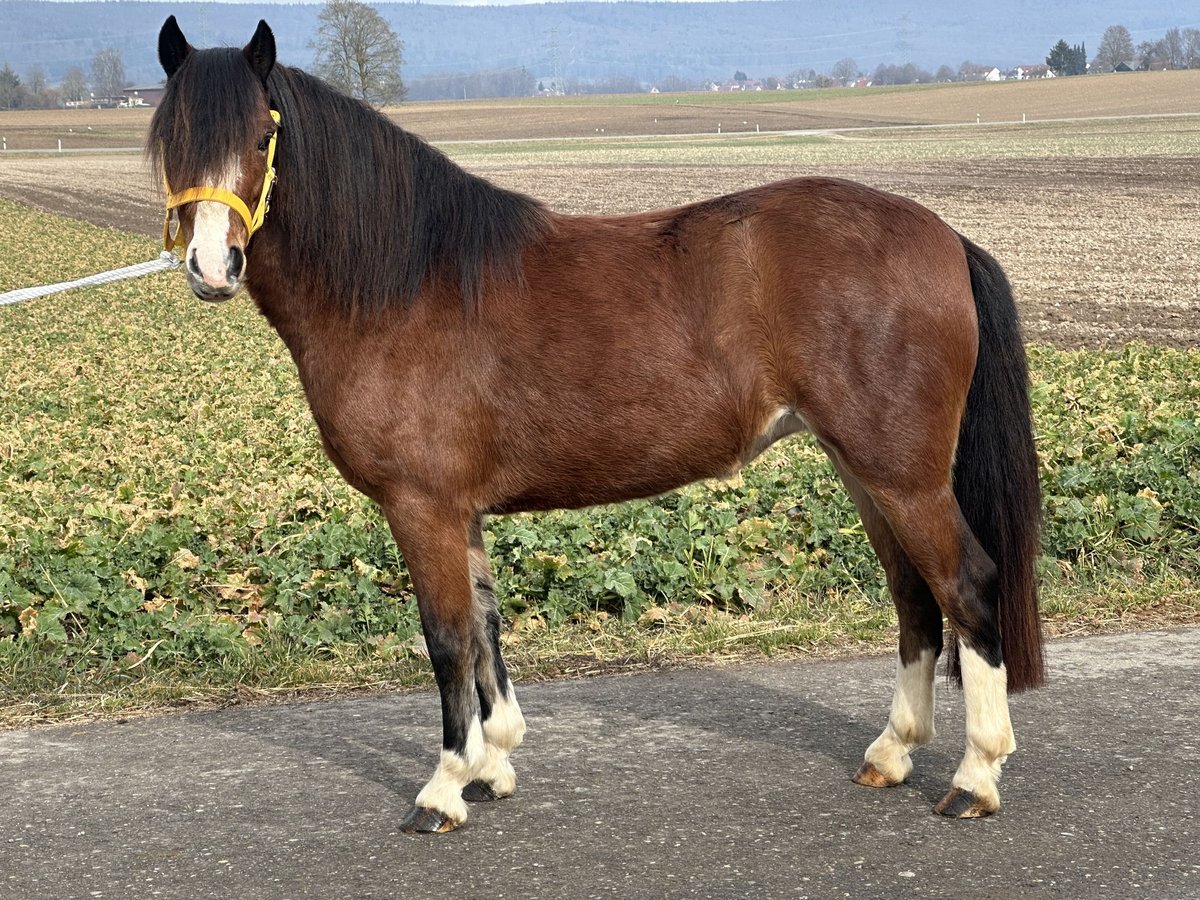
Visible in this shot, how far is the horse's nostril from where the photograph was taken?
12.8 feet

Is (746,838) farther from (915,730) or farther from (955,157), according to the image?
(955,157)

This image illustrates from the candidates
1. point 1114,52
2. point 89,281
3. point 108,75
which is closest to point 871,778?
point 89,281

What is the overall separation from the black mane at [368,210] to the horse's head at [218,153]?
0.19 feet

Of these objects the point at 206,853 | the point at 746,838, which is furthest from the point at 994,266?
the point at 206,853

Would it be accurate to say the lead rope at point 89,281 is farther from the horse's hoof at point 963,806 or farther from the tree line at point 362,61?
the horse's hoof at point 963,806

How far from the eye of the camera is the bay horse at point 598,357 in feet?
13.4

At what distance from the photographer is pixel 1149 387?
10.0 metres

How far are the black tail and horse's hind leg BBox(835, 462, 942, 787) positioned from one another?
9.7 inches

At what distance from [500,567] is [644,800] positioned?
2.56 meters

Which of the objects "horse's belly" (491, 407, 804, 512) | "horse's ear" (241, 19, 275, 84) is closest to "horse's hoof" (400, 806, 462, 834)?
"horse's belly" (491, 407, 804, 512)

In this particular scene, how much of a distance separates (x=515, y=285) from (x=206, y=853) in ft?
6.39

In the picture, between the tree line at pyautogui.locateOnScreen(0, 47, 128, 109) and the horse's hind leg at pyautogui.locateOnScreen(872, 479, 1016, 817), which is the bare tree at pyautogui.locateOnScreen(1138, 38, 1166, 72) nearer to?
the tree line at pyautogui.locateOnScreen(0, 47, 128, 109)

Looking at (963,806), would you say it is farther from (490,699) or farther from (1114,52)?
(1114,52)

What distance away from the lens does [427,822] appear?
4023mm
